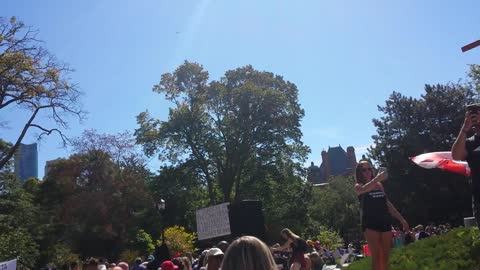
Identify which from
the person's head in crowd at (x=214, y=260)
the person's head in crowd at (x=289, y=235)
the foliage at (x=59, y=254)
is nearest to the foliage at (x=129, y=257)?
the foliage at (x=59, y=254)

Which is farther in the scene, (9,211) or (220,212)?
(9,211)

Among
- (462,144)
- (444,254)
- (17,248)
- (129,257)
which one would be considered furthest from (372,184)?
(129,257)

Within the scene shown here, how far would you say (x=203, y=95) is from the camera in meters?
42.2

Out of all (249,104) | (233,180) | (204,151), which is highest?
(249,104)

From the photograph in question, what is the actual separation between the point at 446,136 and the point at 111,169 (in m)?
25.7

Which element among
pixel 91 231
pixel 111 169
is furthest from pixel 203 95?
pixel 91 231

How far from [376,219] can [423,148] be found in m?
36.1

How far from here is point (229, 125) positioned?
137 feet

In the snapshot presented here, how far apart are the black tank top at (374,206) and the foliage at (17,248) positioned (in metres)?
24.0

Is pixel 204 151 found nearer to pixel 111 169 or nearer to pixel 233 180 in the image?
pixel 233 180

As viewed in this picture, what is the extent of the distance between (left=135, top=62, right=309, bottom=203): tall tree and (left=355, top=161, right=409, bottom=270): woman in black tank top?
3550cm

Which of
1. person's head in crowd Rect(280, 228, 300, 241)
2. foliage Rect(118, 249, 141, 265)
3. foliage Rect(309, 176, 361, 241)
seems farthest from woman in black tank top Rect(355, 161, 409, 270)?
foliage Rect(309, 176, 361, 241)

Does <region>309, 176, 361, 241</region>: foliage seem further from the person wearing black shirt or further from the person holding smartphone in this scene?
the person holding smartphone

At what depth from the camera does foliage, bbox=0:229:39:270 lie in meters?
26.7
